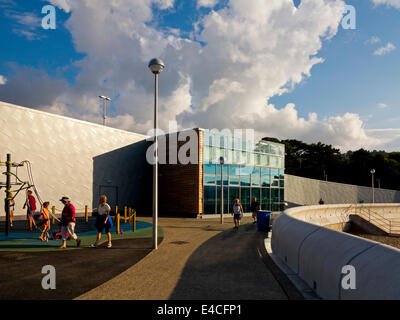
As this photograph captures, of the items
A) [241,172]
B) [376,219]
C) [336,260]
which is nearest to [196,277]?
[336,260]

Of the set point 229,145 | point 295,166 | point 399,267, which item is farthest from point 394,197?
point 399,267

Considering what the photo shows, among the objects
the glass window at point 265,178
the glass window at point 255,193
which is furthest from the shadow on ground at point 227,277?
the glass window at point 265,178

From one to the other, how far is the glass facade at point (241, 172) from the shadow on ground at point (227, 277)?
16.0 meters

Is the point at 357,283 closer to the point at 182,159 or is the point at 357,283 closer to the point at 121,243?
the point at 121,243

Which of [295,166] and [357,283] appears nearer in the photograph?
[357,283]

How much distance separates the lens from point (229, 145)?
28.2 m

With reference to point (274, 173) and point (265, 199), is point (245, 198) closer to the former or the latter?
point (265, 199)

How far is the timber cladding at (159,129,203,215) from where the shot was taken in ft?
85.3

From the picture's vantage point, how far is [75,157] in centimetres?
2711

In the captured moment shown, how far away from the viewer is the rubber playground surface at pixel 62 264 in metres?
5.84

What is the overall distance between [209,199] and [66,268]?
19406 millimetres
